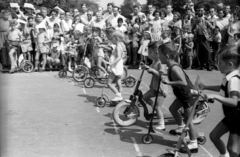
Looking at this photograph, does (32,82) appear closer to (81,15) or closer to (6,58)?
(6,58)

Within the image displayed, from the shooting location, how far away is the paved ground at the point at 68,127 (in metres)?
5.55

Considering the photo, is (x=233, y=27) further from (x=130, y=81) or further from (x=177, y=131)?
(x=177, y=131)

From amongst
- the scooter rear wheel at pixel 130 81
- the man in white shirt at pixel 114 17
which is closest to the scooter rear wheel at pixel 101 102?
the scooter rear wheel at pixel 130 81

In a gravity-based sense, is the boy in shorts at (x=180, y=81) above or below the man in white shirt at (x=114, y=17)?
below

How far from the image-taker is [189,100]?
5.49 metres

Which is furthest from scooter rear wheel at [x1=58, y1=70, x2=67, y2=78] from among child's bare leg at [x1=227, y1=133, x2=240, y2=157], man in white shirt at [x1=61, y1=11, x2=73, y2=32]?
child's bare leg at [x1=227, y1=133, x2=240, y2=157]

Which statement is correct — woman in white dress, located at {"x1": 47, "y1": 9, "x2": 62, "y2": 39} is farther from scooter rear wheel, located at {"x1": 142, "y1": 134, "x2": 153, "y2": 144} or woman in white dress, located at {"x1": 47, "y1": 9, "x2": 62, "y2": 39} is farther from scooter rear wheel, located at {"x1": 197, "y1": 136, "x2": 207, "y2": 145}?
scooter rear wheel, located at {"x1": 197, "y1": 136, "x2": 207, "y2": 145}

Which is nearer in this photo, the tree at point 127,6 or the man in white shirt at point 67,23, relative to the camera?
the man in white shirt at point 67,23

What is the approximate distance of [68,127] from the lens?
6.70m

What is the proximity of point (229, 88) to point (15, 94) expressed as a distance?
6.47 meters

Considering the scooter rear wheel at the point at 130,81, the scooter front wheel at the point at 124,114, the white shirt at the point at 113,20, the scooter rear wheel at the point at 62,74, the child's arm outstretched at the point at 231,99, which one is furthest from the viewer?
the white shirt at the point at 113,20

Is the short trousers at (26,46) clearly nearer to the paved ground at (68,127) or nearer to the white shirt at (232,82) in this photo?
the paved ground at (68,127)

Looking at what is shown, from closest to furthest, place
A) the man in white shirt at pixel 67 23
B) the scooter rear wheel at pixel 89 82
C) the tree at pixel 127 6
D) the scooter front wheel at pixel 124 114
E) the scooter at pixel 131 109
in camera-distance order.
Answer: the scooter at pixel 131 109
the scooter front wheel at pixel 124 114
the scooter rear wheel at pixel 89 82
the man in white shirt at pixel 67 23
the tree at pixel 127 6

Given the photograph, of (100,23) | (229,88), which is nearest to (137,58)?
(100,23)
